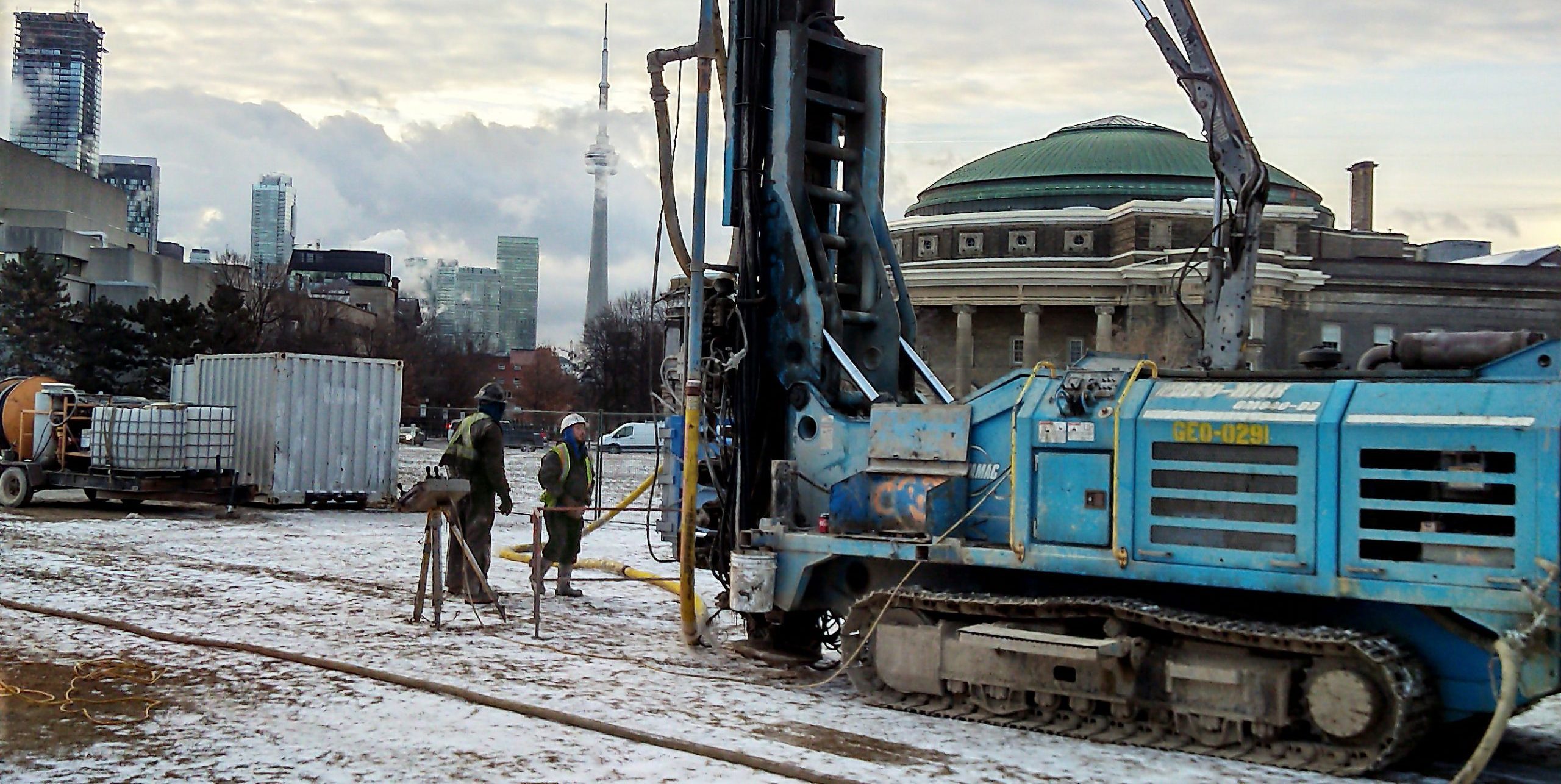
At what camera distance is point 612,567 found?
1572cm

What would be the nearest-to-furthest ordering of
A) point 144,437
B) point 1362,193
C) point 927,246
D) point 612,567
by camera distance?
1. point 612,567
2. point 144,437
3. point 927,246
4. point 1362,193

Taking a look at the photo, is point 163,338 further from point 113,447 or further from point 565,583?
point 565,583

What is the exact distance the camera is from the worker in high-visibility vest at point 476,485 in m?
13.2

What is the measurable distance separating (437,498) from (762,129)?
4176 mm

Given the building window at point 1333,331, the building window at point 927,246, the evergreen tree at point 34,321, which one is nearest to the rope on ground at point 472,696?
the evergreen tree at point 34,321

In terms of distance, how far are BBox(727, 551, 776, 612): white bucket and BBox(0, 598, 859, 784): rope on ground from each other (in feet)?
5.89

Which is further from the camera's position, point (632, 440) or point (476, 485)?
point (632, 440)

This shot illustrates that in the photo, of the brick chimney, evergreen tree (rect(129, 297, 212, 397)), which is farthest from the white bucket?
the brick chimney

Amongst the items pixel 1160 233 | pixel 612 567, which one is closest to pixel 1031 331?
pixel 1160 233

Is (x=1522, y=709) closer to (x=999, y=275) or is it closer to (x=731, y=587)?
(x=731, y=587)

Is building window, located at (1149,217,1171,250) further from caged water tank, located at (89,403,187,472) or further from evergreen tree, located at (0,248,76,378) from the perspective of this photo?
caged water tank, located at (89,403,187,472)

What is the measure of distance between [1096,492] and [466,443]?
22.5 ft

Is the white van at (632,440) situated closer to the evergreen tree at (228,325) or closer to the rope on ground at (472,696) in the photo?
the evergreen tree at (228,325)

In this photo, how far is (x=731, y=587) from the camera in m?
9.94
